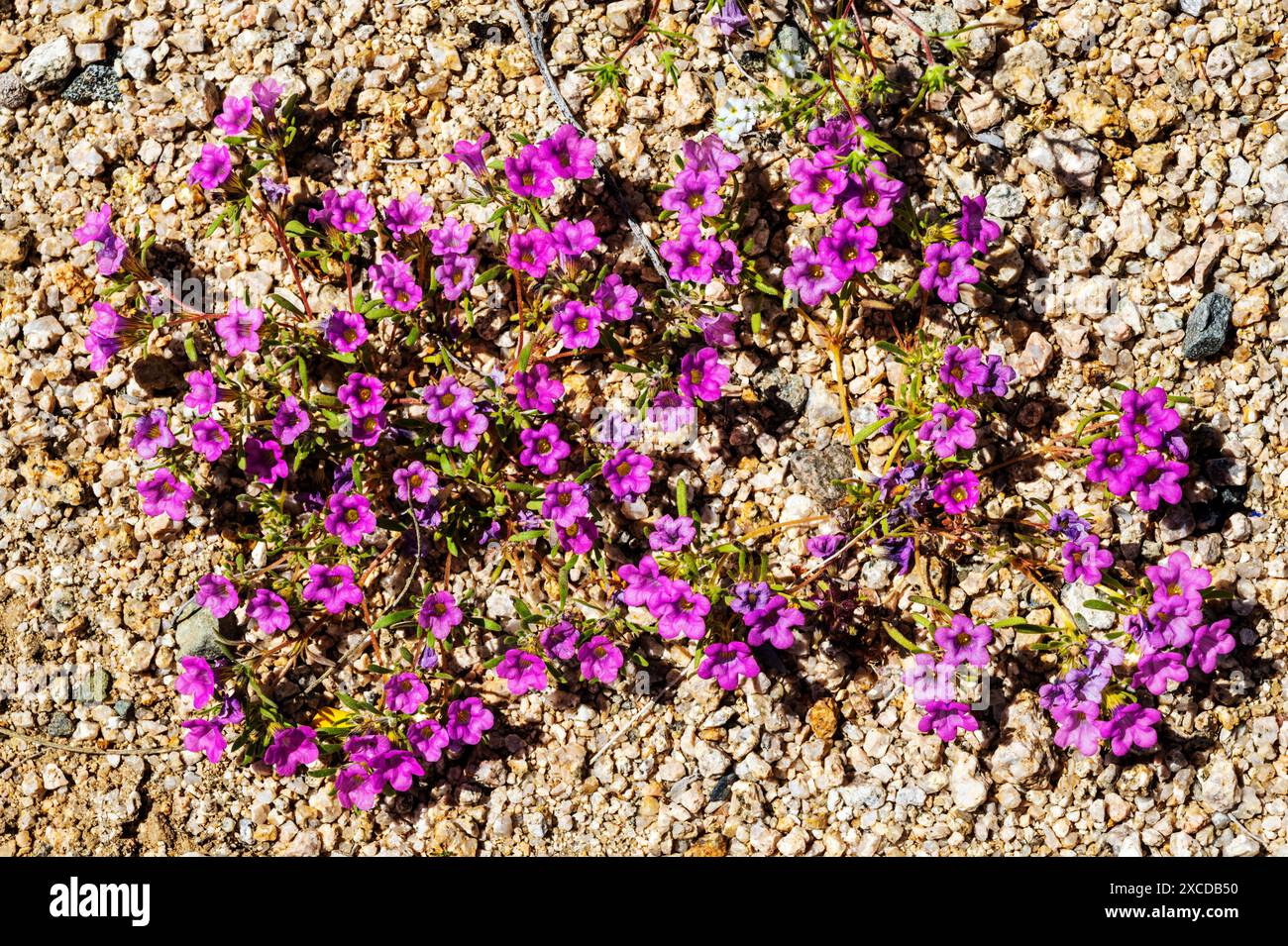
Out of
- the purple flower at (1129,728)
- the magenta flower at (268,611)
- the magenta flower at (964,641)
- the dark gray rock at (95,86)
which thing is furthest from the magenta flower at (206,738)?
the purple flower at (1129,728)

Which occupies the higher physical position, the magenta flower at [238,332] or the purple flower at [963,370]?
the magenta flower at [238,332]

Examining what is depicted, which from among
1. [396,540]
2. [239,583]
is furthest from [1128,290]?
[239,583]

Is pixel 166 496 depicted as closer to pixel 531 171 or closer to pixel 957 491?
pixel 531 171

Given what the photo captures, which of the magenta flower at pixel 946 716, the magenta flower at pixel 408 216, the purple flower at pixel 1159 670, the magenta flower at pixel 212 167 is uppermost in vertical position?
the magenta flower at pixel 212 167

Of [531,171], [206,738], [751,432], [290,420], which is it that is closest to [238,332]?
[290,420]

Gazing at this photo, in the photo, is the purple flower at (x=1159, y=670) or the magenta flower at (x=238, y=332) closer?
the purple flower at (x=1159, y=670)

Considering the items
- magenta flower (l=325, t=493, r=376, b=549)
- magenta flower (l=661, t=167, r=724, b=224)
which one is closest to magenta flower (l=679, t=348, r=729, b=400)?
magenta flower (l=661, t=167, r=724, b=224)

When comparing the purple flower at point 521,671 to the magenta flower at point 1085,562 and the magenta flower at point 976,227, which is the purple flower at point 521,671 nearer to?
the magenta flower at point 1085,562
